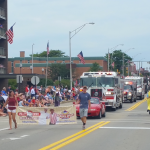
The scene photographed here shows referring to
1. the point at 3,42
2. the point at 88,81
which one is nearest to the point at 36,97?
the point at 88,81

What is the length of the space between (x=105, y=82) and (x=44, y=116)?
11565 mm

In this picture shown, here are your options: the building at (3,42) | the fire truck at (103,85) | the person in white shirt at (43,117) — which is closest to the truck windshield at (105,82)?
the fire truck at (103,85)

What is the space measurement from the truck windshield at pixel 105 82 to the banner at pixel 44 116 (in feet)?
35.8

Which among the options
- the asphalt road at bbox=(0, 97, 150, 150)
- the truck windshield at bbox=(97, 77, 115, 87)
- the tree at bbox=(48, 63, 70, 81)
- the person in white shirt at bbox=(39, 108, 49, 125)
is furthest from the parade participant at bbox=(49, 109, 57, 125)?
the tree at bbox=(48, 63, 70, 81)

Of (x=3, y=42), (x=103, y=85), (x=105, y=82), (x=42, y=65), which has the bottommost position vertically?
(x=103, y=85)

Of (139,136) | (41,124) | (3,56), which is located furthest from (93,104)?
(3,56)

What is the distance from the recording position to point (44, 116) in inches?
622

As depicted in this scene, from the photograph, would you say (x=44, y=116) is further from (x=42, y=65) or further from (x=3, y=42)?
(x=42, y=65)

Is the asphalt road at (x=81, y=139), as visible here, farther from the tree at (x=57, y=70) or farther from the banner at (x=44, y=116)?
the tree at (x=57, y=70)

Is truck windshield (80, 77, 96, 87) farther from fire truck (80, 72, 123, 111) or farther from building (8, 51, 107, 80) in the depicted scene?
building (8, 51, 107, 80)

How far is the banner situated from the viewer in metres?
15.8

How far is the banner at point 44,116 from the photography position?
51.9 ft

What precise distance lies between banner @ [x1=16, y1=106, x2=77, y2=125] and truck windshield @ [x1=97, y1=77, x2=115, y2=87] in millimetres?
10901

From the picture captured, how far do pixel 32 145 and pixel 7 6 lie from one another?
1742 inches
